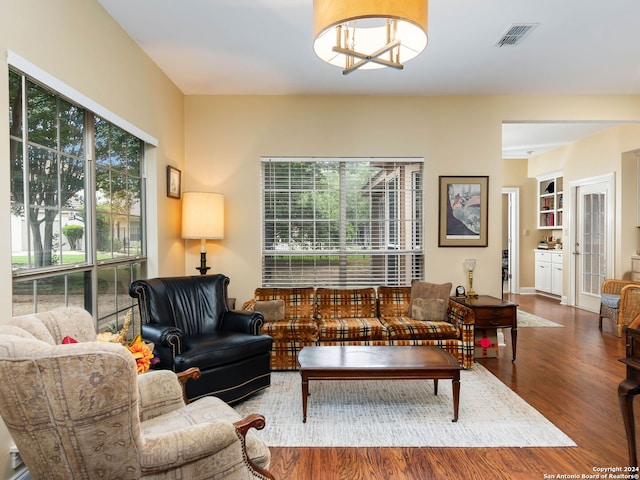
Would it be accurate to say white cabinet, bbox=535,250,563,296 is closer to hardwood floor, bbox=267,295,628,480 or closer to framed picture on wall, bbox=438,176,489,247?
hardwood floor, bbox=267,295,628,480

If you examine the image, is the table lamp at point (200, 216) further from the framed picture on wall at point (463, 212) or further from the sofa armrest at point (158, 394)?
the framed picture on wall at point (463, 212)

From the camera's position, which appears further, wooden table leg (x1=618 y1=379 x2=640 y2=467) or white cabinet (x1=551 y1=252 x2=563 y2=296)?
white cabinet (x1=551 y1=252 x2=563 y2=296)

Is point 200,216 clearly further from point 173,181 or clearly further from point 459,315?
point 459,315

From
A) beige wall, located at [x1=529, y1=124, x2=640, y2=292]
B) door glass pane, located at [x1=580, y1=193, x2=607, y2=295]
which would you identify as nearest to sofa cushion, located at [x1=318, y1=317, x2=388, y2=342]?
beige wall, located at [x1=529, y1=124, x2=640, y2=292]

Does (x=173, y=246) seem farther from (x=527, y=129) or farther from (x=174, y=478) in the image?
(x=527, y=129)

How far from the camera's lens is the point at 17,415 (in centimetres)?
120

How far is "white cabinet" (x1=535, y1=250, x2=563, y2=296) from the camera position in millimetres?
7445

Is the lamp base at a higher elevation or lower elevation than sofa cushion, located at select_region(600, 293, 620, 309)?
higher

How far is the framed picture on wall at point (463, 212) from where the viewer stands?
4.57 metres

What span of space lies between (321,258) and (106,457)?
3.52 meters

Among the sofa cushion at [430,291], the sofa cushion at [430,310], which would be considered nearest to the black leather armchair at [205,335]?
the sofa cushion at [430,310]

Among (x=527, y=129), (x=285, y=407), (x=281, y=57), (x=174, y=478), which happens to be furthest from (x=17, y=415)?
(x=527, y=129)

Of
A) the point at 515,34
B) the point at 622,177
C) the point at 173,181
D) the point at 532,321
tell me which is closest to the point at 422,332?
the point at 515,34

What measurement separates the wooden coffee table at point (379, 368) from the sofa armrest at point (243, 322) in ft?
1.79
